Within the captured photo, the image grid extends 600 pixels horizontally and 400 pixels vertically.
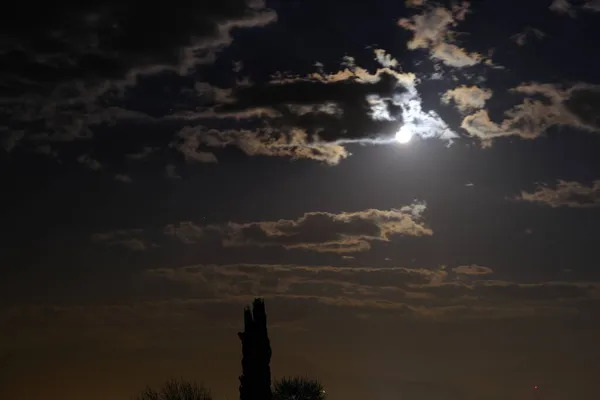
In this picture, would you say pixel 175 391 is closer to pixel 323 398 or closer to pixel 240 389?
pixel 240 389

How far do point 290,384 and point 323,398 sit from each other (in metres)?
4.08

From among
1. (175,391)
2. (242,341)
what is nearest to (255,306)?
(242,341)

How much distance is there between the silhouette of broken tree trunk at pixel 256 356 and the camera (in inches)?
3632

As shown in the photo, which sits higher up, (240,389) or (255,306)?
(255,306)

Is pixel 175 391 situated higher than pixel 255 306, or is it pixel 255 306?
pixel 255 306

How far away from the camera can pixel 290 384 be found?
109 m

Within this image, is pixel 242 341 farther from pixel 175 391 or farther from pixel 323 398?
pixel 323 398

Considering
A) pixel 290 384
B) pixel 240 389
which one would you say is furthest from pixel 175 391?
pixel 290 384

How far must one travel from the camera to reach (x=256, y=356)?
93500 millimetres

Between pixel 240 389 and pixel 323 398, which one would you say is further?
pixel 323 398

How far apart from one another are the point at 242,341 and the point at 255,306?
3.69m

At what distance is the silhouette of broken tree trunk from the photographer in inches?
3632

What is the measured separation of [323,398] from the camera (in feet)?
352

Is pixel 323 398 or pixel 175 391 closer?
pixel 175 391
